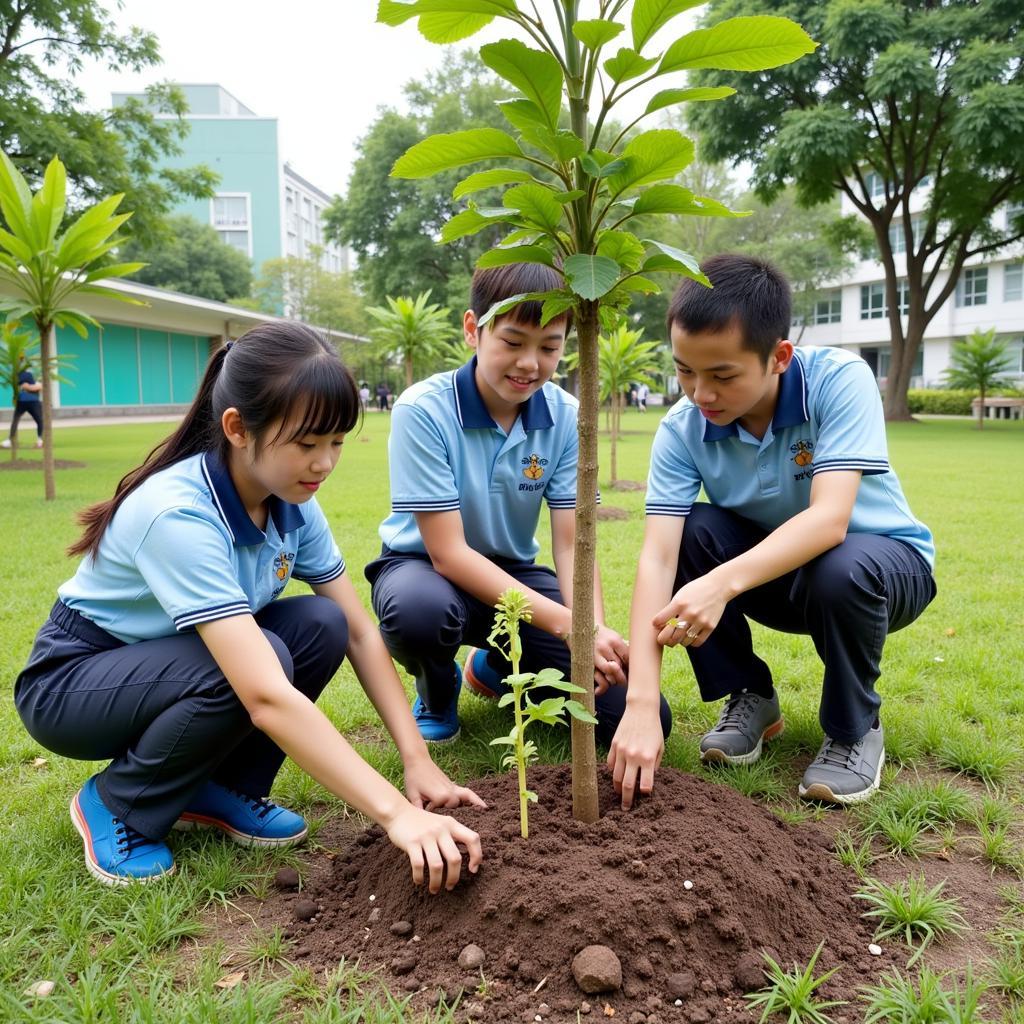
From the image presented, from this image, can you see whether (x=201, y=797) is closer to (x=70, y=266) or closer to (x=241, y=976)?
(x=241, y=976)

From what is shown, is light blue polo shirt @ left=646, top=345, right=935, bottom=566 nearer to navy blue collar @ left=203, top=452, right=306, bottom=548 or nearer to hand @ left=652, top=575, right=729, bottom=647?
hand @ left=652, top=575, right=729, bottom=647

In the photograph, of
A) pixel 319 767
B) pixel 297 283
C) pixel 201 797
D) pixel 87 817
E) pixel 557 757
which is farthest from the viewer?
pixel 297 283

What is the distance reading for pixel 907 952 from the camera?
1.68 m

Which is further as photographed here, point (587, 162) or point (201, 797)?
point (201, 797)

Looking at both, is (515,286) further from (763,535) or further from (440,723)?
(440,723)

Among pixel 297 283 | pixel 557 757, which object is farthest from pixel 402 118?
pixel 557 757

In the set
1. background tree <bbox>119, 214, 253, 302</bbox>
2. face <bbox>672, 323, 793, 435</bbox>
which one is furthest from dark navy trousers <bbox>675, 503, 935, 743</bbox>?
background tree <bbox>119, 214, 253, 302</bbox>

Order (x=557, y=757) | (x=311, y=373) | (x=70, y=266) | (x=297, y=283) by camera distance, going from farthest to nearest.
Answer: (x=297, y=283) → (x=70, y=266) → (x=557, y=757) → (x=311, y=373)

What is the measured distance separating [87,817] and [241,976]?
Answer: 64cm

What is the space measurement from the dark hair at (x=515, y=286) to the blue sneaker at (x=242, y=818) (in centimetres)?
139

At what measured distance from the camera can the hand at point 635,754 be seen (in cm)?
198

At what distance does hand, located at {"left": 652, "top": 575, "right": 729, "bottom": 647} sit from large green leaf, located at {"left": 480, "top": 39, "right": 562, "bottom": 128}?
3.57 feet

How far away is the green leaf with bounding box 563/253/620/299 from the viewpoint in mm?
1428

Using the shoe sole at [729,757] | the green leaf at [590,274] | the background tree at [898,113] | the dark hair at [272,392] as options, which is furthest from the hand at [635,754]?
the background tree at [898,113]
